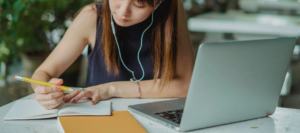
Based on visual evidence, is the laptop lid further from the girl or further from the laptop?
the girl

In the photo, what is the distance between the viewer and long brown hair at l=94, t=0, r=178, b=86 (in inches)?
50.3

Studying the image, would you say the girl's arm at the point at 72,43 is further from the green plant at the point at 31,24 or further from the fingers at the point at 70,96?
the green plant at the point at 31,24

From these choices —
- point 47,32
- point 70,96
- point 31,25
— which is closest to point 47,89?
point 70,96

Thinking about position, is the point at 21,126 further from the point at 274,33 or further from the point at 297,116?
the point at 274,33

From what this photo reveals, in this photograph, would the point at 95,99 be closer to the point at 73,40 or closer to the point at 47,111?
the point at 47,111

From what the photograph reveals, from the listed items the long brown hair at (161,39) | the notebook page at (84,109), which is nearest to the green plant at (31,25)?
the long brown hair at (161,39)

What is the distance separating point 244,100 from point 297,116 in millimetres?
248

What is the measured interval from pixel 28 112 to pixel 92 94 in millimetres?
233

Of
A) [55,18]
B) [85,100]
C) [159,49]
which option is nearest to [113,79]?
[159,49]

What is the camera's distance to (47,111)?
35.9 inches

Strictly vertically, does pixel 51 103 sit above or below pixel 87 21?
below

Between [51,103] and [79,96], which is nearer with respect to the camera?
[51,103]

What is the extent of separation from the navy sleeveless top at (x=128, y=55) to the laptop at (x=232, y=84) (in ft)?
1.50

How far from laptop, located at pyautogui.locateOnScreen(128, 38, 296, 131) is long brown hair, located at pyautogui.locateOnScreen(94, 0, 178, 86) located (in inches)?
13.3
